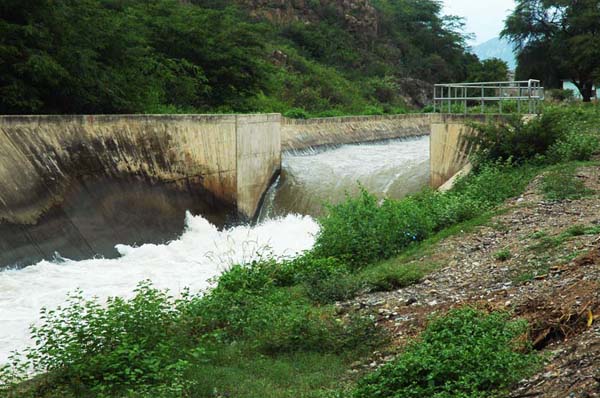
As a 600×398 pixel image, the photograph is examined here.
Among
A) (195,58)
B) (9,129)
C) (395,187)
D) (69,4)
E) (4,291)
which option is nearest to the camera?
(4,291)

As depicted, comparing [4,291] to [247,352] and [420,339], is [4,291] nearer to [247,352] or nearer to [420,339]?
[247,352]

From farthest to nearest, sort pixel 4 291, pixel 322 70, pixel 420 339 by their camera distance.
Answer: pixel 322 70 → pixel 4 291 → pixel 420 339

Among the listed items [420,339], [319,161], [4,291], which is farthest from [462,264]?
[319,161]

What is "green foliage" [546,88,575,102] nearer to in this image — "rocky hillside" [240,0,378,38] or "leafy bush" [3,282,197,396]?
"rocky hillside" [240,0,378,38]

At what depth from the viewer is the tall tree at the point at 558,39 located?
41.0m

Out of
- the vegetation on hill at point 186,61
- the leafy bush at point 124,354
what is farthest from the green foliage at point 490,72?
the leafy bush at point 124,354

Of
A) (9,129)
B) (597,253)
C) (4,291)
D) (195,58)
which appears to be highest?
(195,58)

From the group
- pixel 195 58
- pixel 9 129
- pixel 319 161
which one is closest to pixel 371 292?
pixel 9 129

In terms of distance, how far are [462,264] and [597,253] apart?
7.83ft

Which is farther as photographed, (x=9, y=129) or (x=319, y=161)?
(x=319, y=161)

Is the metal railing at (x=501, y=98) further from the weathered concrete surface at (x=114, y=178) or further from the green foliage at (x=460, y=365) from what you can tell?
the green foliage at (x=460, y=365)

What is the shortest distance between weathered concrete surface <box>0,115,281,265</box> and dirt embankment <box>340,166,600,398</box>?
23.9 feet

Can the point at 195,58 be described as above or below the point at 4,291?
above

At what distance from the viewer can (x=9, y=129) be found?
Answer: 1603 cm
